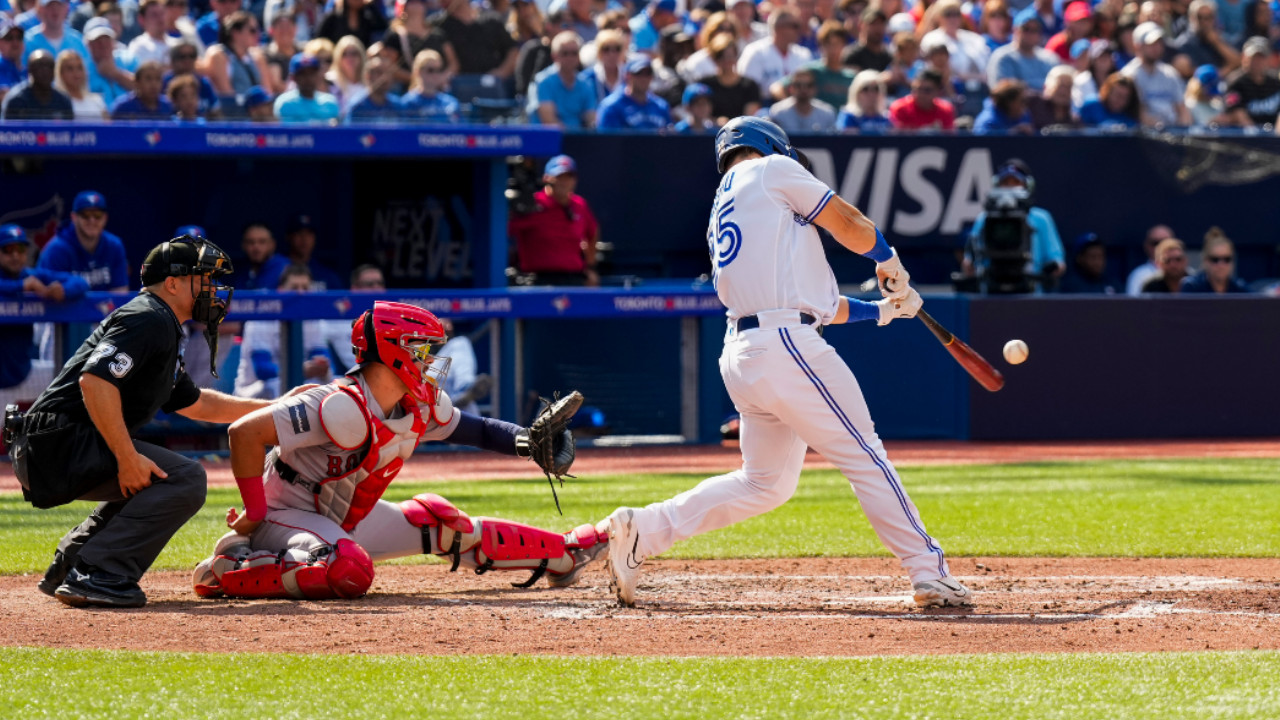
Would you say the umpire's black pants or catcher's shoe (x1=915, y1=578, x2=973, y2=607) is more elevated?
the umpire's black pants

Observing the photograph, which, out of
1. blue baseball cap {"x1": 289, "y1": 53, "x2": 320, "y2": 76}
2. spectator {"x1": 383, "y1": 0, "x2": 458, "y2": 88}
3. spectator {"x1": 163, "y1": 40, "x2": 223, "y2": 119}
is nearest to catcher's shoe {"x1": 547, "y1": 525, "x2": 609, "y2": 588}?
spectator {"x1": 163, "y1": 40, "x2": 223, "y2": 119}

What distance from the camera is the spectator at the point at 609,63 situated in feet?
46.5

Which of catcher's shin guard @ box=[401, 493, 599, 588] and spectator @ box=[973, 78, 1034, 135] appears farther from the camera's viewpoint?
spectator @ box=[973, 78, 1034, 135]

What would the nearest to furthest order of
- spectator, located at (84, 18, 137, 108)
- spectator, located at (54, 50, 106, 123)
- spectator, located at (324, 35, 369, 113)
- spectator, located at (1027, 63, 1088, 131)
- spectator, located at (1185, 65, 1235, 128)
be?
spectator, located at (54, 50, 106, 123) → spectator, located at (84, 18, 137, 108) → spectator, located at (324, 35, 369, 113) → spectator, located at (1027, 63, 1088, 131) → spectator, located at (1185, 65, 1235, 128)

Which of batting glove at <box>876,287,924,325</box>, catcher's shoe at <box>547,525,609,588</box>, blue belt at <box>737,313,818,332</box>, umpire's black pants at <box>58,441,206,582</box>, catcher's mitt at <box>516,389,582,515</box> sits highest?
batting glove at <box>876,287,924,325</box>

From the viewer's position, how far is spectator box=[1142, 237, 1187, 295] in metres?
13.9

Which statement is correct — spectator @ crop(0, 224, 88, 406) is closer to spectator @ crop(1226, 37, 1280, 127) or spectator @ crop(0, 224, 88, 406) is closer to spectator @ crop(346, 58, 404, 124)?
spectator @ crop(346, 58, 404, 124)

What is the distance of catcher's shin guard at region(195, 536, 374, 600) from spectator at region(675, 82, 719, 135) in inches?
329

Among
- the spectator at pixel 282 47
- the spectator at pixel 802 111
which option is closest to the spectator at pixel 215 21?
the spectator at pixel 282 47

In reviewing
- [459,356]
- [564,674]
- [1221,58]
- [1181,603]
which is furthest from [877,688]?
[1221,58]

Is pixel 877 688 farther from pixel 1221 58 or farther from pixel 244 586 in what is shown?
pixel 1221 58

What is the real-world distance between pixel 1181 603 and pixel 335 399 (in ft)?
10.2

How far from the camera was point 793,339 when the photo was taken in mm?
5488

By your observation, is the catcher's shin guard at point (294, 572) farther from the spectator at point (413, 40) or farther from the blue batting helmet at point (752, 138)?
the spectator at point (413, 40)
